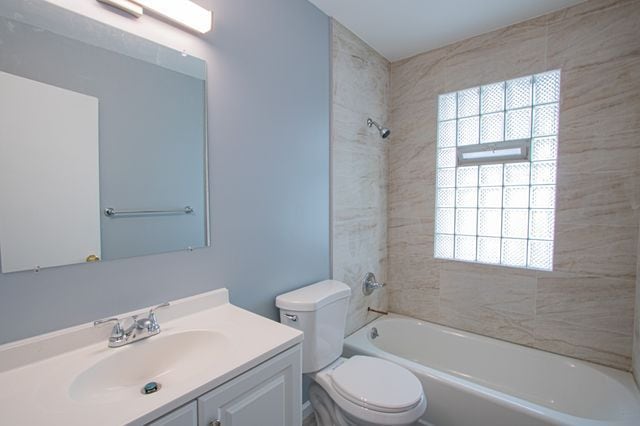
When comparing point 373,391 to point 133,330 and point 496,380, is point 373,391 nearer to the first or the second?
point 133,330

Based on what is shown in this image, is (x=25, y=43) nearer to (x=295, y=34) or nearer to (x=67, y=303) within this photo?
(x=67, y=303)

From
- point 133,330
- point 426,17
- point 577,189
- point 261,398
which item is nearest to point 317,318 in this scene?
point 261,398

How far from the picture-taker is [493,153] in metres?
2.12

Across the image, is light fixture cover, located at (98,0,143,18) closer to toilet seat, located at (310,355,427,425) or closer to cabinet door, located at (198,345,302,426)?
cabinet door, located at (198,345,302,426)

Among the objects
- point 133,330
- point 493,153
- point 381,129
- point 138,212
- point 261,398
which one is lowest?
point 261,398

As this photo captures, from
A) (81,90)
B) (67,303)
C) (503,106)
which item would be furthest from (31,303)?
(503,106)

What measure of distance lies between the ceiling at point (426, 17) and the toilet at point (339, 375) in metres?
1.73

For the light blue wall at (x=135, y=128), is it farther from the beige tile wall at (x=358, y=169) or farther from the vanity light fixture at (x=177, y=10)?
the beige tile wall at (x=358, y=169)

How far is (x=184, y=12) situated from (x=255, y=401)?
1.47 m

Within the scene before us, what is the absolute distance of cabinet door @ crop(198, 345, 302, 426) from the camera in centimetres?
84

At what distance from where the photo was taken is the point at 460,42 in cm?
220

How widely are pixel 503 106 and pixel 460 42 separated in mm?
587

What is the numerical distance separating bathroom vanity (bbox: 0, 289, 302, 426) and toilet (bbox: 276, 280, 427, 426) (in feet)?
1.27

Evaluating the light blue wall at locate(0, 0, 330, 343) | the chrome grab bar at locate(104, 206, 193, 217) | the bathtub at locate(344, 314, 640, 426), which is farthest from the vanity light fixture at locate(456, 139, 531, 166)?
the chrome grab bar at locate(104, 206, 193, 217)
